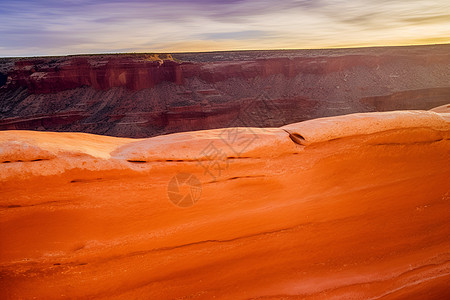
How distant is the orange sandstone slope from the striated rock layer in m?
25.9

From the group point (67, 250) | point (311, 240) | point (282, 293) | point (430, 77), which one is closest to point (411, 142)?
point (311, 240)

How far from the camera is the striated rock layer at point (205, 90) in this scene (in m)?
29.5

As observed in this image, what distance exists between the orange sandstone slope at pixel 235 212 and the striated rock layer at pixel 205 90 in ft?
84.9

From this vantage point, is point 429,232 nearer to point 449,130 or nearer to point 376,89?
point 449,130

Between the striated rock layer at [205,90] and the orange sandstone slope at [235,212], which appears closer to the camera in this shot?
the orange sandstone slope at [235,212]

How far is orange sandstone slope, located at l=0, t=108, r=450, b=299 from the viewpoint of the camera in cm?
231

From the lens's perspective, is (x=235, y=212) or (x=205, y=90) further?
(x=205, y=90)

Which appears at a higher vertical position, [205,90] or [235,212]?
[205,90]

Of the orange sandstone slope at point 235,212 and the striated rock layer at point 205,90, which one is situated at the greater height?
the striated rock layer at point 205,90

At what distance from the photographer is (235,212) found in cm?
273

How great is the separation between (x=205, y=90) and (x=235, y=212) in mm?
31444

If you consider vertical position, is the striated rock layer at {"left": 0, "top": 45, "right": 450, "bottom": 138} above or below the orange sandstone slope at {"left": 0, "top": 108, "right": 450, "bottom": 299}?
above

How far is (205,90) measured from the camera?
1315 inches

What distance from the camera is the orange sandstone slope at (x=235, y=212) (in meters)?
2.31
